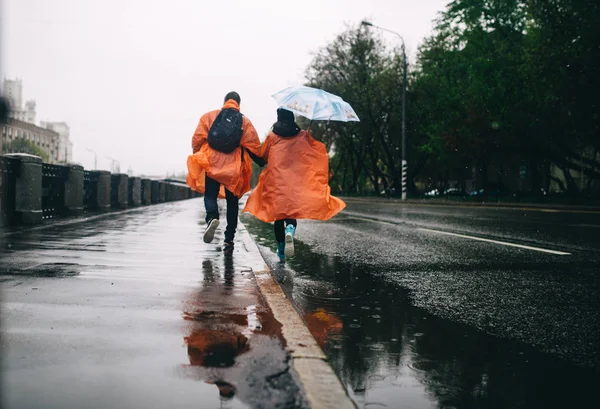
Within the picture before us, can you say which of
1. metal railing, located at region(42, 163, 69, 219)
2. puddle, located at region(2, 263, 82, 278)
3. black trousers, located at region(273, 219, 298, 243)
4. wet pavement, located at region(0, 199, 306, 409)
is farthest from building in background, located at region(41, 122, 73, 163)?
wet pavement, located at region(0, 199, 306, 409)

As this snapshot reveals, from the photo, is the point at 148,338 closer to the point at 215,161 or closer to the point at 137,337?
the point at 137,337

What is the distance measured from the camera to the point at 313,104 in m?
7.00

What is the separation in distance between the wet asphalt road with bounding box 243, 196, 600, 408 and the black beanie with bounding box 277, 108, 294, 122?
1.66m

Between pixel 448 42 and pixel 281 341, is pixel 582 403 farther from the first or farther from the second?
pixel 448 42

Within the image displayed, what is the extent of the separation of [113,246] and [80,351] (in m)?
5.28

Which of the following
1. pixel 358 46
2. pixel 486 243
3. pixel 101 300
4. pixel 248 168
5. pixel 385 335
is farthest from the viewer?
pixel 358 46

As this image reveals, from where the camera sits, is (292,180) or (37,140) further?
(37,140)

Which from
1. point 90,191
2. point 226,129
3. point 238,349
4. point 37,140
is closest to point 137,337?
point 238,349

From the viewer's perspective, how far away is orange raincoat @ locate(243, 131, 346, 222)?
7.06 meters

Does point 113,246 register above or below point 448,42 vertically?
below

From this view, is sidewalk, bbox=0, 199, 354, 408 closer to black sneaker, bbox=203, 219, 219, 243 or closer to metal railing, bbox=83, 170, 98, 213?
black sneaker, bbox=203, 219, 219, 243

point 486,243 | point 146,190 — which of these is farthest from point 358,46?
point 486,243

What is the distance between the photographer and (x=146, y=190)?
2725 centimetres

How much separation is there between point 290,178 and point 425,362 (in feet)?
13.0
